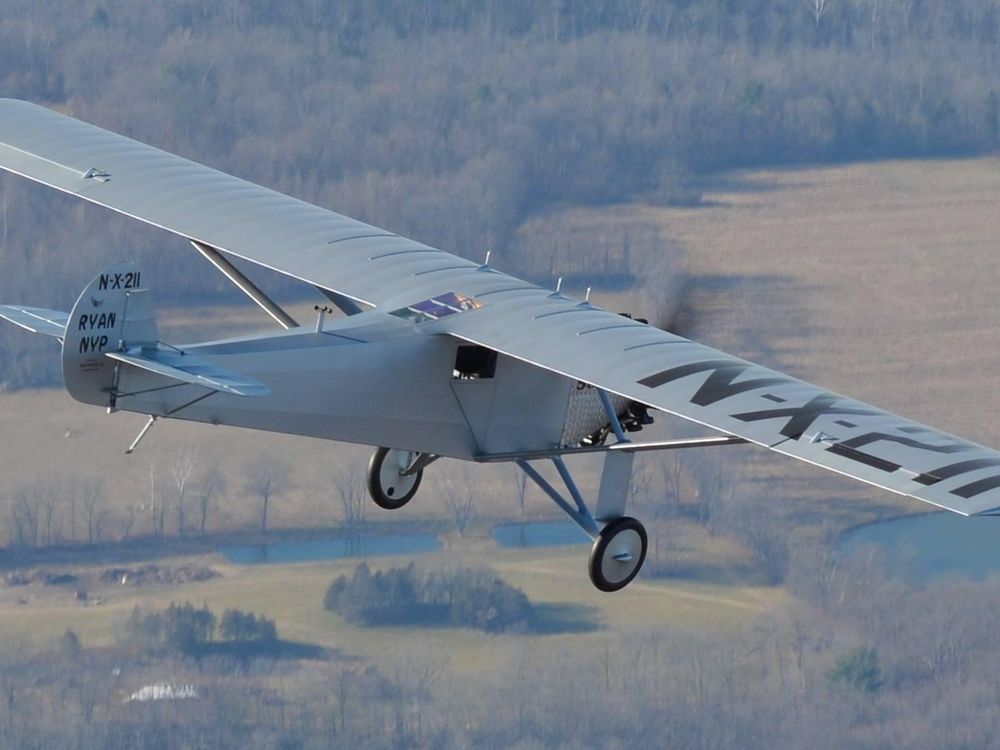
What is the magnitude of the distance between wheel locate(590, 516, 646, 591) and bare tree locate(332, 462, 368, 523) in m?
90.8

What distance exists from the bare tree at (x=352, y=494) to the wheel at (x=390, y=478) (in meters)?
88.9

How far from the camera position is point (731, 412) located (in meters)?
36.8

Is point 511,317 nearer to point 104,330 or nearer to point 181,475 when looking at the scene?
point 104,330

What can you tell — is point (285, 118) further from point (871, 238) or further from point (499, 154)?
point (871, 238)

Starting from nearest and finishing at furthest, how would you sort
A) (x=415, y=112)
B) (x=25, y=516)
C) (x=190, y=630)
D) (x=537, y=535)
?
(x=537, y=535) < (x=190, y=630) < (x=25, y=516) < (x=415, y=112)

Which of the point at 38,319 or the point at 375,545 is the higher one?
the point at 375,545

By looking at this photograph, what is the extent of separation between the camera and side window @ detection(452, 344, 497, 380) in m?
39.7

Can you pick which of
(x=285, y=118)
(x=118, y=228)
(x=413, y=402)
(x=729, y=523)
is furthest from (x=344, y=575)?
(x=413, y=402)

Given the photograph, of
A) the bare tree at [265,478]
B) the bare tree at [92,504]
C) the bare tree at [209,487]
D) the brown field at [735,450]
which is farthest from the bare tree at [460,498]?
the bare tree at [92,504]

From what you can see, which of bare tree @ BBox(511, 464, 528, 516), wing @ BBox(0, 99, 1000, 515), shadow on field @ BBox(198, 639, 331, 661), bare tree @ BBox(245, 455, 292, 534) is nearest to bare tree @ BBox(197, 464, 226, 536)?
bare tree @ BBox(245, 455, 292, 534)

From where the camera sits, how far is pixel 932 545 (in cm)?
13625

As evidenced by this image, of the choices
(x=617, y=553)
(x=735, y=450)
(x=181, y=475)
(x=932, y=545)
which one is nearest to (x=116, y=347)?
(x=617, y=553)

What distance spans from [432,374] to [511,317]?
1.41 metres

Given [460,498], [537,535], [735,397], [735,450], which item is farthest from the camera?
[735,450]
